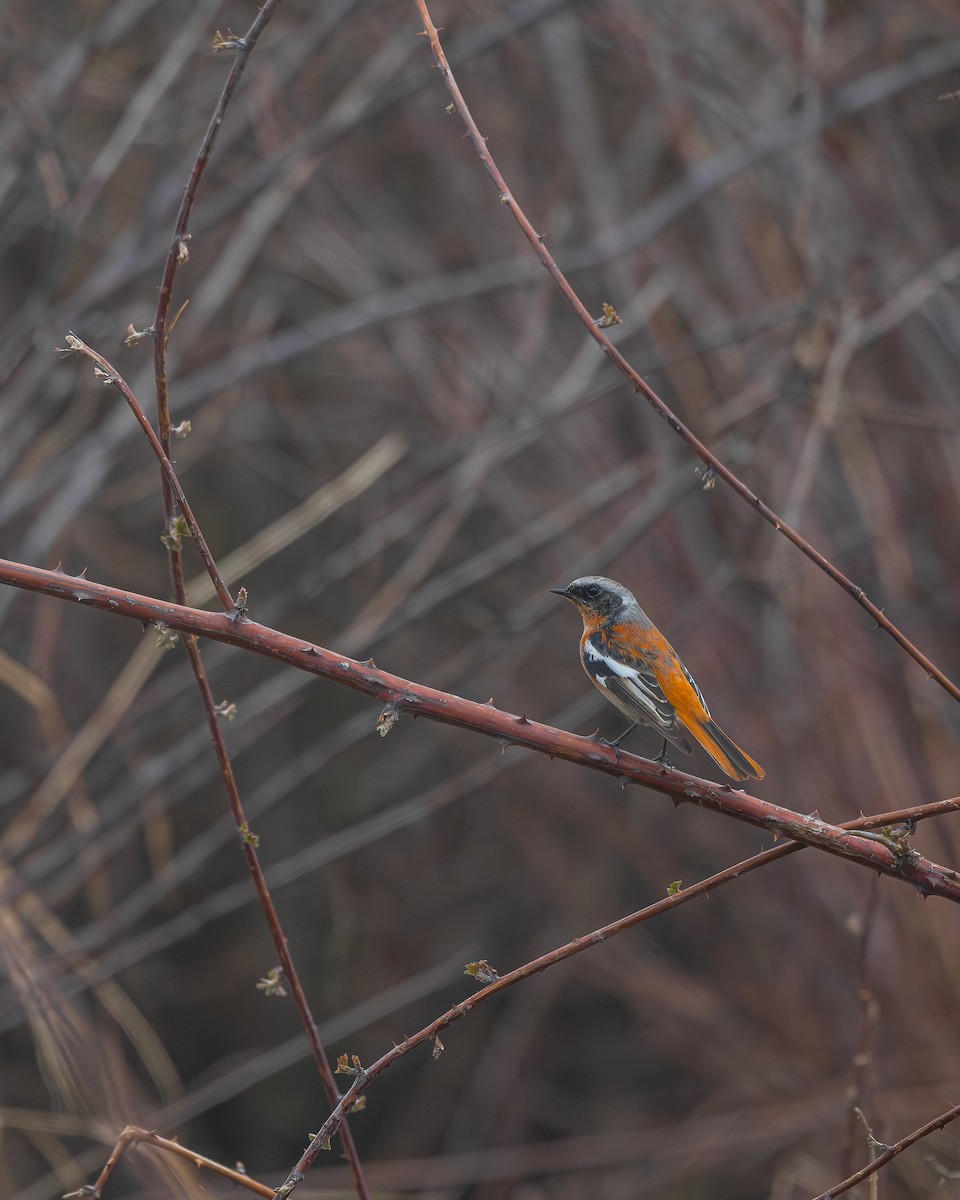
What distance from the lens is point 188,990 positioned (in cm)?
746

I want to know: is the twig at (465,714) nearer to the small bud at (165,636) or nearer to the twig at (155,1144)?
the small bud at (165,636)

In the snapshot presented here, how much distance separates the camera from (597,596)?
3.65 m

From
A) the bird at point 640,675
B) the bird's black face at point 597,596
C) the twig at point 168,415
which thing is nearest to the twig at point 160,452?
the twig at point 168,415

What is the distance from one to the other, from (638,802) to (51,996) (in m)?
3.51

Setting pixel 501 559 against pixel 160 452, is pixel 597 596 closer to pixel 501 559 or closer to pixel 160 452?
pixel 501 559

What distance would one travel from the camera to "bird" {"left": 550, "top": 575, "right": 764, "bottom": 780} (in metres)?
3.14

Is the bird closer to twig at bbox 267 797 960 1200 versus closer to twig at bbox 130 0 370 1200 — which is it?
twig at bbox 267 797 960 1200

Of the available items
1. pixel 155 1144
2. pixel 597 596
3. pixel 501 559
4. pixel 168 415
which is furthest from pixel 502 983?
pixel 501 559

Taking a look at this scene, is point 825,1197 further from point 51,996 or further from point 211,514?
point 211,514

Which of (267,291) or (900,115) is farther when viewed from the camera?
(267,291)

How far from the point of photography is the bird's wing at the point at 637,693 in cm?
320

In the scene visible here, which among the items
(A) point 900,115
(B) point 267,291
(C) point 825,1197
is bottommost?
(C) point 825,1197

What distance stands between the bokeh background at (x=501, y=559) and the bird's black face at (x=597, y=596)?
2.32ft

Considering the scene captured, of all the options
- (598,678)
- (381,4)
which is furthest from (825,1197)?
(381,4)
